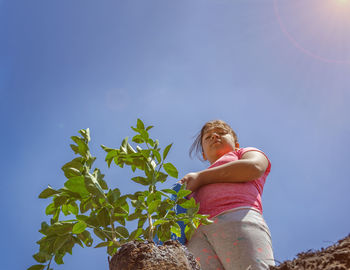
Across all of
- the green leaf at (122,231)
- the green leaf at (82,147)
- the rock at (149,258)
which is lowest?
the rock at (149,258)

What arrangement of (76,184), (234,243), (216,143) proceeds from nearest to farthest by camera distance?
(76,184) → (234,243) → (216,143)

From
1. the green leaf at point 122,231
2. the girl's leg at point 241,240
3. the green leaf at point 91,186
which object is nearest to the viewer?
the green leaf at point 91,186

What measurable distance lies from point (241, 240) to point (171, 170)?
0.61m

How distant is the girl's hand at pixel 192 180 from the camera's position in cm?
167

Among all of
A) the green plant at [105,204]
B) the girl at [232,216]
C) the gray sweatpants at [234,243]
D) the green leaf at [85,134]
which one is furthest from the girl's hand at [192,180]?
the green leaf at [85,134]

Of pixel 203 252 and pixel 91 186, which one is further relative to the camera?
pixel 203 252

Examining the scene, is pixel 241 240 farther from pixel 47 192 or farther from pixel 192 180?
pixel 47 192

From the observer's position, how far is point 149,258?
2.69 feet

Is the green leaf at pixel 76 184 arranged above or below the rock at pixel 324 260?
above

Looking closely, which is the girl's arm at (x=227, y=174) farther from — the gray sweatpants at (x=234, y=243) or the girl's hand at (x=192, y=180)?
the gray sweatpants at (x=234, y=243)

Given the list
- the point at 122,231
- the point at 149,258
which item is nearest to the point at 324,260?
the point at 149,258

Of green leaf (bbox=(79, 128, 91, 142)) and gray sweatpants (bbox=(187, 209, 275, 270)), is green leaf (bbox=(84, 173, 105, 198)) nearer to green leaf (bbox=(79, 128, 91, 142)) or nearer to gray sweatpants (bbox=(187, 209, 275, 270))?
green leaf (bbox=(79, 128, 91, 142))

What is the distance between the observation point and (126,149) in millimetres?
1128

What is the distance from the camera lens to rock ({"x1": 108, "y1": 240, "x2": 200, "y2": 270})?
0.81 meters
